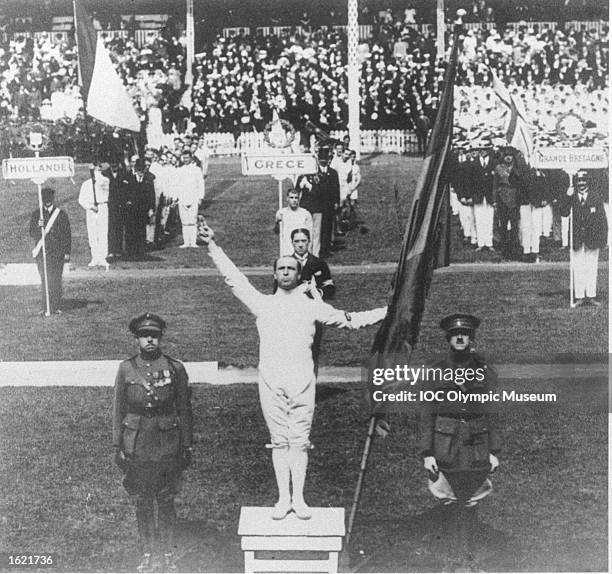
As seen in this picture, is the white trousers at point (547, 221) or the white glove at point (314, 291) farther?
the white trousers at point (547, 221)

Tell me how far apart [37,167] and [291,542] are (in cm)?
560

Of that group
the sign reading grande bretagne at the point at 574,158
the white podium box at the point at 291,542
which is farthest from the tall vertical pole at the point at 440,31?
the white podium box at the point at 291,542

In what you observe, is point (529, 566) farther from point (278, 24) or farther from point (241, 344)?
point (278, 24)

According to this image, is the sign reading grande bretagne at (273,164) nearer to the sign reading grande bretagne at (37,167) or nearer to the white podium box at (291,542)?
the sign reading grande bretagne at (37,167)

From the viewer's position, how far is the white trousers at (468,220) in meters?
15.9

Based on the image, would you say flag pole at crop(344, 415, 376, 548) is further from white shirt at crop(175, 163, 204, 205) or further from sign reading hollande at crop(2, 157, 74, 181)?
white shirt at crop(175, 163, 204, 205)

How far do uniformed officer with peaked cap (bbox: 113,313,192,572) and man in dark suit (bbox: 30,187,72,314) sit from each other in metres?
5.40

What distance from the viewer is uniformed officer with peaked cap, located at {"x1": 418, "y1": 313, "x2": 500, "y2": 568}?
6766 mm

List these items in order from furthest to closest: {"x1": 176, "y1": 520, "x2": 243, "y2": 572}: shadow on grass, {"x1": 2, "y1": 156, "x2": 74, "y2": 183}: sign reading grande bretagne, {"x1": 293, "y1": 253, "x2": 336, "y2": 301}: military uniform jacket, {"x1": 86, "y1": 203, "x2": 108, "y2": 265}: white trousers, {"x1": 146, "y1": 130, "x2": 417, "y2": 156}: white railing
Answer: {"x1": 146, "y1": 130, "x2": 417, "y2": 156}: white railing
{"x1": 86, "y1": 203, "x2": 108, "y2": 265}: white trousers
{"x1": 2, "y1": 156, "x2": 74, "y2": 183}: sign reading grande bretagne
{"x1": 293, "y1": 253, "x2": 336, "y2": 301}: military uniform jacket
{"x1": 176, "y1": 520, "x2": 243, "y2": 572}: shadow on grass

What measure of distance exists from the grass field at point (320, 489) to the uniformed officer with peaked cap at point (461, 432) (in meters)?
0.35

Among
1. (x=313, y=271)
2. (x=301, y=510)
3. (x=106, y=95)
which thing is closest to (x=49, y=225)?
(x=106, y=95)

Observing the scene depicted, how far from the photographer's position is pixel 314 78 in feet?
63.0

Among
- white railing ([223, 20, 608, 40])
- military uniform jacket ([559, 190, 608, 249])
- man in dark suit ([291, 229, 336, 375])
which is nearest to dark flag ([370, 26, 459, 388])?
man in dark suit ([291, 229, 336, 375])

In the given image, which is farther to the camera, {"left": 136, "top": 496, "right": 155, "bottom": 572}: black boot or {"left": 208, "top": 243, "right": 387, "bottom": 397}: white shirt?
{"left": 136, "top": 496, "right": 155, "bottom": 572}: black boot
